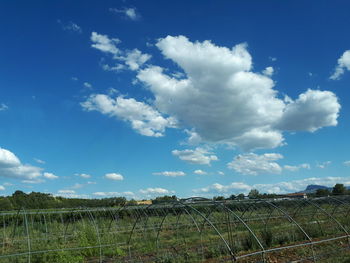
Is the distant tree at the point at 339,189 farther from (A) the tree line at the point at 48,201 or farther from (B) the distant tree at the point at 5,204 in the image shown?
(B) the distant tree at the point at 5,204

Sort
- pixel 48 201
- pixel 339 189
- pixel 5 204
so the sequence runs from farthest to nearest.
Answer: pixel 339 189 → pixel 48 201 → pixel 5 204

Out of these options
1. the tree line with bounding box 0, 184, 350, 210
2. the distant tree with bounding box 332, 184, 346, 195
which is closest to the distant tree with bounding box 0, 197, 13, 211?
the tree line with bounding box 0, 184, 350, 210

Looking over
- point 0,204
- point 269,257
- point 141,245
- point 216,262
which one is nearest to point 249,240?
point 269,257

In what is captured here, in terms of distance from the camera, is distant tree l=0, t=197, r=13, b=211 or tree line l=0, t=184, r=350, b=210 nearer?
distant tree l=0, t=197, r=13, b=211

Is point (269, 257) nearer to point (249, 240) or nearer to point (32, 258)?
point (249, 240)

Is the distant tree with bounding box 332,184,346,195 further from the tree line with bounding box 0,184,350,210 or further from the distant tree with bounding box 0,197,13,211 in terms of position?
the distant tree with bounding box 0,197,13,211

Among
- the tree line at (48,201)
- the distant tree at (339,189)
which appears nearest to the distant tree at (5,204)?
the tree line at (48,201)

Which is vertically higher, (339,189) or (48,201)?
(48,201)

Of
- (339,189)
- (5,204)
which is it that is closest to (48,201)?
(5,204)

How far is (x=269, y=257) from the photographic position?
38.0 ft

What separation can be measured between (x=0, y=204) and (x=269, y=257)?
29882mm

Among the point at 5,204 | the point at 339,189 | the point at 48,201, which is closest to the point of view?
the point at 5,204

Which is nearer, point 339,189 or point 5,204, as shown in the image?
point 5,204

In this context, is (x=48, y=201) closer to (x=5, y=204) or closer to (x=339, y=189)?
(x=5, y=204)
